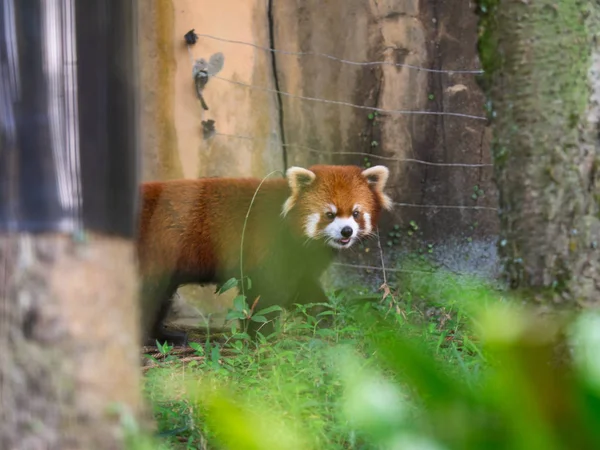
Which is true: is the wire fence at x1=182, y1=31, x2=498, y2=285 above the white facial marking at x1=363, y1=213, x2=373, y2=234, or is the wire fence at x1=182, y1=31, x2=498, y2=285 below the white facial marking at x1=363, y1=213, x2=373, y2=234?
above

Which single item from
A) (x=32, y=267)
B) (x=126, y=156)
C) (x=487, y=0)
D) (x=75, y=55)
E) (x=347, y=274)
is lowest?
(x=347, y=274)

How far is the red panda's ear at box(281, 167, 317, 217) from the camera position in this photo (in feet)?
16.5

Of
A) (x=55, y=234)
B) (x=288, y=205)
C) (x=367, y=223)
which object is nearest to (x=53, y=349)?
(x=55, y=234)

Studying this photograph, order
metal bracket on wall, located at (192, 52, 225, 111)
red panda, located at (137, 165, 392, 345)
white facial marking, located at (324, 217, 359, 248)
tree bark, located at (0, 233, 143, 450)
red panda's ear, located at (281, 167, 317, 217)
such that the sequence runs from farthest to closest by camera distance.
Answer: metal bracket on wall, located at (192, 52, 225, 111), white facial marking, located at (324, 217, 359, 248), red panda's ear, located at (281, 167, 317, 217), red panda, located at (137, 165, 392, 345), tree bark, located at (0, 233, 143, 450)

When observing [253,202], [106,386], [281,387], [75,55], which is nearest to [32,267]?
[106,386]

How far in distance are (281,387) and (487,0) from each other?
1.48m

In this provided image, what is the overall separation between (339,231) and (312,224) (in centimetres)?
18

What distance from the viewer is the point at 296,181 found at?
507 centimetres

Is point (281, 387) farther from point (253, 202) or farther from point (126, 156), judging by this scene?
point (253, 202)

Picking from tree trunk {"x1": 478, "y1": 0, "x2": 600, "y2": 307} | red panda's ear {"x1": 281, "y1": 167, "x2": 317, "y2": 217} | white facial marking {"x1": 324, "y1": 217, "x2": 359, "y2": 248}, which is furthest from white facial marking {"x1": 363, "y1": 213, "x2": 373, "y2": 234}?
Answer: tree trunk {"x1": 478, "y1": 0, "x2": 600, "y2": 307}

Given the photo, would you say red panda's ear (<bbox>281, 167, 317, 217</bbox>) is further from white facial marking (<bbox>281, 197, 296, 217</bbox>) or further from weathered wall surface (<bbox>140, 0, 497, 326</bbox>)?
weathered wall surface (<bbox>140, 0, 497, 326</bbox>)

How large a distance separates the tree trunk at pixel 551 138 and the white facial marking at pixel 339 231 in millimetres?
2980

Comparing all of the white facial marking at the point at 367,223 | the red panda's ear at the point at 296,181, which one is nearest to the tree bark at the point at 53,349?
the red panda's ear at the point at 296,181

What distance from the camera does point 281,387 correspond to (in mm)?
2830
